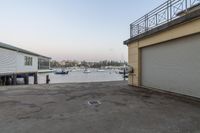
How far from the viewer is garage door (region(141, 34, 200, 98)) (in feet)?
22.2

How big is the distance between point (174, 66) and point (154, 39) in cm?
200

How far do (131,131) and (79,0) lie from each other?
49.2 feet

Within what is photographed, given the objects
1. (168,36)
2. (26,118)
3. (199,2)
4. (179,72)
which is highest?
(199,2)

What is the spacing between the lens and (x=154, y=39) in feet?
29.7

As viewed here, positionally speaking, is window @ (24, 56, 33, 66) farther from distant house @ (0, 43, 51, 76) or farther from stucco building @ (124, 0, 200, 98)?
stucco building @ (124, 0, 200, 98)

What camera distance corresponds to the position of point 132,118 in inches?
173

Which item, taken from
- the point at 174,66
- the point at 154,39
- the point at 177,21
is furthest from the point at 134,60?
the point at 177,21

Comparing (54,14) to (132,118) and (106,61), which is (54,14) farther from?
(106,61)

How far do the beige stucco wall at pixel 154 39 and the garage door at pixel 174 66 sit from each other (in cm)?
31

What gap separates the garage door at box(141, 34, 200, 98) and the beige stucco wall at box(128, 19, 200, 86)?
306 mm

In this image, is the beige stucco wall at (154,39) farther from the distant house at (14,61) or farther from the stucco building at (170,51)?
the distant house at (14,61)

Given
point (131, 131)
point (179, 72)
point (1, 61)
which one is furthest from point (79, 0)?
point (131, 131)

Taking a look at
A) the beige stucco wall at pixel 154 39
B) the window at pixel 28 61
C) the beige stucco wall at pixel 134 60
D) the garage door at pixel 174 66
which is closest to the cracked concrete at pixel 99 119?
the garage door at pixel 174 66

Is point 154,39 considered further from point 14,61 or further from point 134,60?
point 14,61
